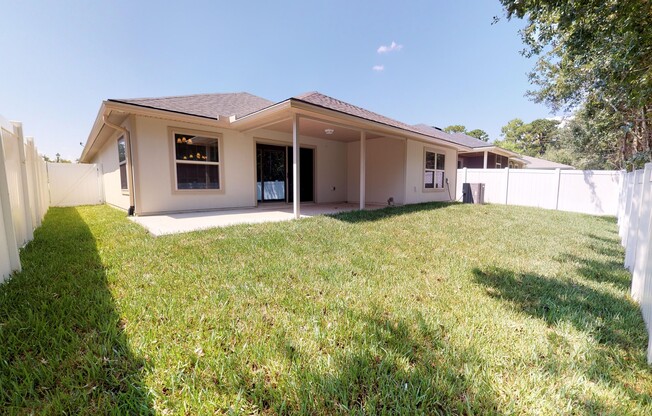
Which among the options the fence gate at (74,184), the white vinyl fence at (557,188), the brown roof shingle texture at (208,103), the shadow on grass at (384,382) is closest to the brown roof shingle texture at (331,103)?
the brown roof shingle texture at (208,103)

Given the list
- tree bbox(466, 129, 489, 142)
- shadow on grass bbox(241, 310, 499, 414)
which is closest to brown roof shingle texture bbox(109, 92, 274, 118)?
shadow on grass bbox(241, 310, 499, 414)

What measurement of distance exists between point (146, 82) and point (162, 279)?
40.2ft

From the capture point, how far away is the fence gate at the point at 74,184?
1191cm

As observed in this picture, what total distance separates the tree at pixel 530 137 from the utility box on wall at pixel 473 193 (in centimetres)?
3470

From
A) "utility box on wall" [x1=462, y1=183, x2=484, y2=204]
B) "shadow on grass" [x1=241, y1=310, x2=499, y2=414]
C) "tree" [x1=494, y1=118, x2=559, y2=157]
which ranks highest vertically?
"tree" [x1=494, y1=118, x2=559, y2=157]

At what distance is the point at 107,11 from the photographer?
23.1ft

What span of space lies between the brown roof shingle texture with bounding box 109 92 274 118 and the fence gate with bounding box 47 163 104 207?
8535 millimetres

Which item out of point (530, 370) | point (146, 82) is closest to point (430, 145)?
point (530, 370)

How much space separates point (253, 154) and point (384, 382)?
8126 millimetres

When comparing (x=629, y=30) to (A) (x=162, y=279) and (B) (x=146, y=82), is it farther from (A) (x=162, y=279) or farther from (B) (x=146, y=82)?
(B) (x=146, y=82)

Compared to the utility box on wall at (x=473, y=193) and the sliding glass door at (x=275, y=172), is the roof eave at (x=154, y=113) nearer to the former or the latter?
the sliding glass door at (x=275, y=172)

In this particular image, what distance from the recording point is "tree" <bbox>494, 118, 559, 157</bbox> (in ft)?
130

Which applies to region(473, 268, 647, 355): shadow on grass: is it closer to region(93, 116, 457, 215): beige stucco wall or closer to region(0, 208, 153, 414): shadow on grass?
region(0, 208, 153, 414): shadow on grass

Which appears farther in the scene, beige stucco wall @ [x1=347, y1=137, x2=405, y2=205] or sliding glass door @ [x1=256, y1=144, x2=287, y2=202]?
beige stucco wall @ [x1=347, y1=137, x2=405, y2=205]
